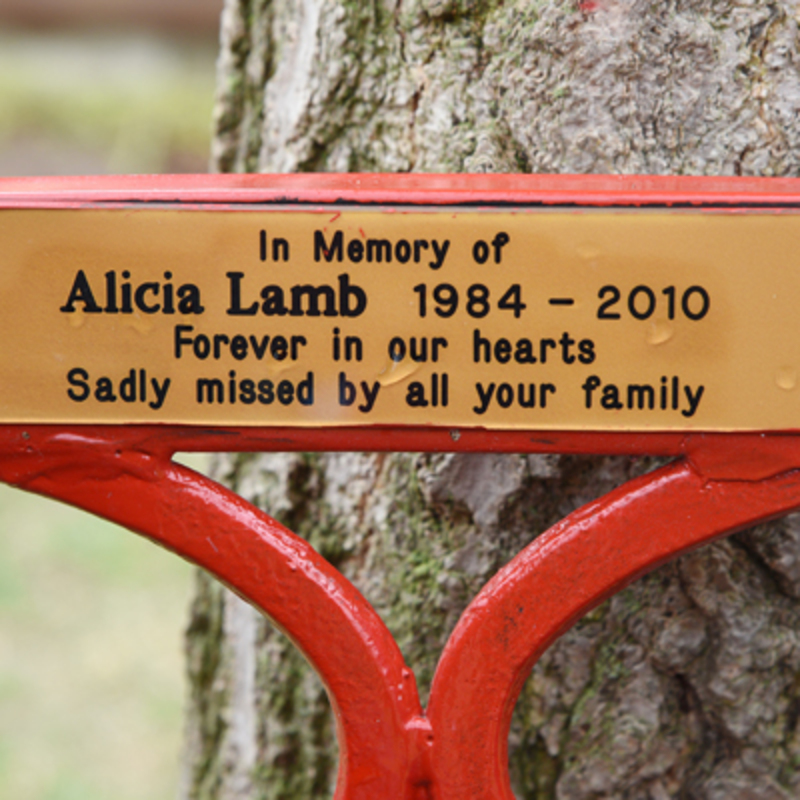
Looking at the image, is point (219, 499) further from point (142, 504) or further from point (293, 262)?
point (293, 262)

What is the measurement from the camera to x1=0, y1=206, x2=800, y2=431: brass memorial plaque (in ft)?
2.11

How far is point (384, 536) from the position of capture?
3.08 ft

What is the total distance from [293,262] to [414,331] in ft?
0.34

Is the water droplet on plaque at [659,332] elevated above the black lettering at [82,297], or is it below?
below

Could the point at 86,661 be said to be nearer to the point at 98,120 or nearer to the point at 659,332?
the point at 659,332

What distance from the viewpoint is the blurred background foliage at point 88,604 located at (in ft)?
6.13

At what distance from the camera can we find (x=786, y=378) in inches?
25.7

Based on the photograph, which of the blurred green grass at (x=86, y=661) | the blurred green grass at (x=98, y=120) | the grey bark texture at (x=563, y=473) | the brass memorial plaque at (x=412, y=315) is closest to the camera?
the brass memorial plaque at (x=412, y=315)

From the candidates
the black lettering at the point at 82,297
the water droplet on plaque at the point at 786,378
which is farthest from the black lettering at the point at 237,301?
Result: the water droplet on plaque at the point at 786,378

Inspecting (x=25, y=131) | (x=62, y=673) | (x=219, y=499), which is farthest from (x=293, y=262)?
(x=25, y=131)

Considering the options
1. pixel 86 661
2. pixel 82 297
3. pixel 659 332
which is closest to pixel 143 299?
pixel 82 297

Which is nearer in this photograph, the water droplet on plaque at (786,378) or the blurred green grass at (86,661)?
the water droplet on plaque at (786,378)

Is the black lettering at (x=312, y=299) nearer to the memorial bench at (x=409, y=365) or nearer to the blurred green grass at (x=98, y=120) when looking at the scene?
the memorial bench at (x=409, y=365)

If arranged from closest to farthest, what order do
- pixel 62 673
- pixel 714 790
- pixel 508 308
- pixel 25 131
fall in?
pixel 508 308
pixel 714 790
pixel 62 673
pixel 25 131
